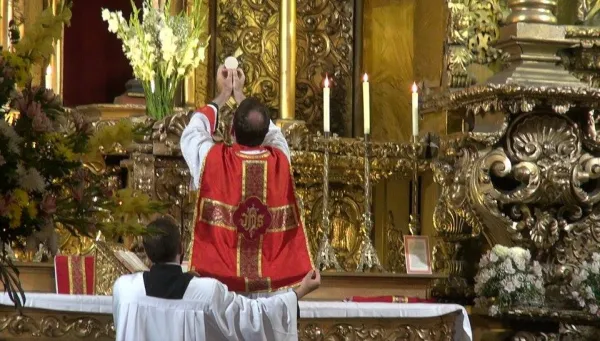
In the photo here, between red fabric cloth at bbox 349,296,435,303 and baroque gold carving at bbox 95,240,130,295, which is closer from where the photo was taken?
baroque gold carving at bbox 95,240,130,295

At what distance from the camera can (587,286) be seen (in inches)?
315

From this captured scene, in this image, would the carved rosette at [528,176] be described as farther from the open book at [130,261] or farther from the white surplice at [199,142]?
the open book at [130,261]

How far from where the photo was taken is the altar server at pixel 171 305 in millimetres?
5691

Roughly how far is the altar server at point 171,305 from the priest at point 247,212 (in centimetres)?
72

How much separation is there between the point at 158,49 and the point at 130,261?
5.16ft

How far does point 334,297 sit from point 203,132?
1259 millimetres

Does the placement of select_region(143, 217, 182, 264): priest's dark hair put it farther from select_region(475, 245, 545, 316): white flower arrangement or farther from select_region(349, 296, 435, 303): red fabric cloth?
select_region(475, 245, 545, 316): white flower arrangement

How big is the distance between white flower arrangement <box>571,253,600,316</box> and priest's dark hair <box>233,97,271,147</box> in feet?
6.90

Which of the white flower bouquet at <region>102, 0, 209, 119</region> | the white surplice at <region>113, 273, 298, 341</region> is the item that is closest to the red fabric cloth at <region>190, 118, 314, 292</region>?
the white surplice at <region>113, 273, 298, 341</region>

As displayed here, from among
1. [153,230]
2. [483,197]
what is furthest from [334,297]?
[153,230]

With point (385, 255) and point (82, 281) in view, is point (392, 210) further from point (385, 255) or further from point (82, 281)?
point (82, 281)

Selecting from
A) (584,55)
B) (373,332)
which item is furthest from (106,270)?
(584,55)

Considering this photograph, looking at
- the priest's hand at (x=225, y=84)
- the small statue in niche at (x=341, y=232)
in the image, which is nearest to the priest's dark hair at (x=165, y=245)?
the priest's hand at (x=225, y=84)

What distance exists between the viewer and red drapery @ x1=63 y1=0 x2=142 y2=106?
28.1 ft
